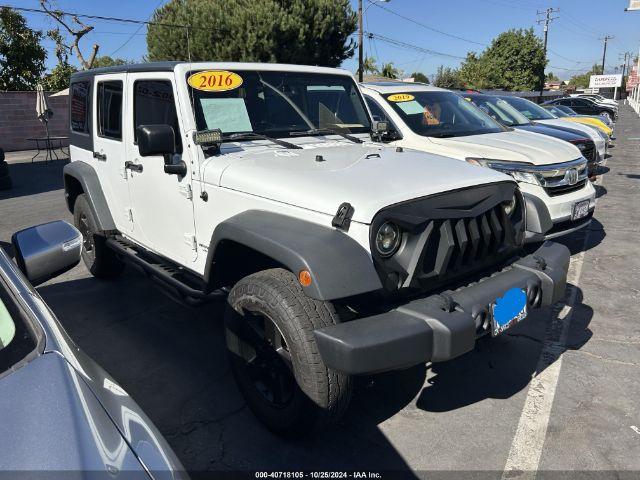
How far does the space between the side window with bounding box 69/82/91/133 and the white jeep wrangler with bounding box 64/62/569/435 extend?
0.71 metres

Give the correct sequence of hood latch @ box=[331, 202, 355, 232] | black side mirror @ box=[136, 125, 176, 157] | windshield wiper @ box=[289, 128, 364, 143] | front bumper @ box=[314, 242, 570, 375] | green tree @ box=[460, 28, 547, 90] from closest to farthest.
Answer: front bumper @ box=[314, 242, 570, 375]
hood latch @ box=[331, 202, 355, 232]
black side mirror @ box=[136, 125, 176, 157]
windshield wiper @ box=[289, 128, 364, 143]
green tree @ box=[460, 28, 547, 90]

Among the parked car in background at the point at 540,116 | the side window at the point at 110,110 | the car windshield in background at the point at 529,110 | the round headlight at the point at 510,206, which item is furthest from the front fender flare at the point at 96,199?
the car windshield in background at the point at 529,110

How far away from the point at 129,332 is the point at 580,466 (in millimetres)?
3275

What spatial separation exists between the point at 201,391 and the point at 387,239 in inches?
64.6

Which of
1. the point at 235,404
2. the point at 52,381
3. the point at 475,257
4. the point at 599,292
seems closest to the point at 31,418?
the point at 52,381

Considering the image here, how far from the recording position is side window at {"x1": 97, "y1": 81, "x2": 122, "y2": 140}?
4.20 meters

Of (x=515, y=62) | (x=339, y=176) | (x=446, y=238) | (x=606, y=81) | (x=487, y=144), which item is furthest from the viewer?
(x=606, y=81)

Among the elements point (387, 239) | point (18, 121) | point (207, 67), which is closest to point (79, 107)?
point (207, 67)

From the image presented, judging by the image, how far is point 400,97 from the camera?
6.43 metres

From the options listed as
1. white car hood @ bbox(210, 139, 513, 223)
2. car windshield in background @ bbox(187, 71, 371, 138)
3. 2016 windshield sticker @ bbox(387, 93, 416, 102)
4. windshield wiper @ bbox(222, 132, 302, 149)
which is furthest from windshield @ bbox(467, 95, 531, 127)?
windshield wiper @ bbox(222, 132, 302, 149)

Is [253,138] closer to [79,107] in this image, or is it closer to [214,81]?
[214,81]

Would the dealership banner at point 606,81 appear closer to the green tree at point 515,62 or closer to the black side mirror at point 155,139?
the green tree at point 515,62

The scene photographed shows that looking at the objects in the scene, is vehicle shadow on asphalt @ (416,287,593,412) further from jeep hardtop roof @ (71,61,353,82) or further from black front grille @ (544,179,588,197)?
jeep hardtop roof @ (71,61,353,82)

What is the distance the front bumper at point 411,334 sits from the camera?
2.12m
